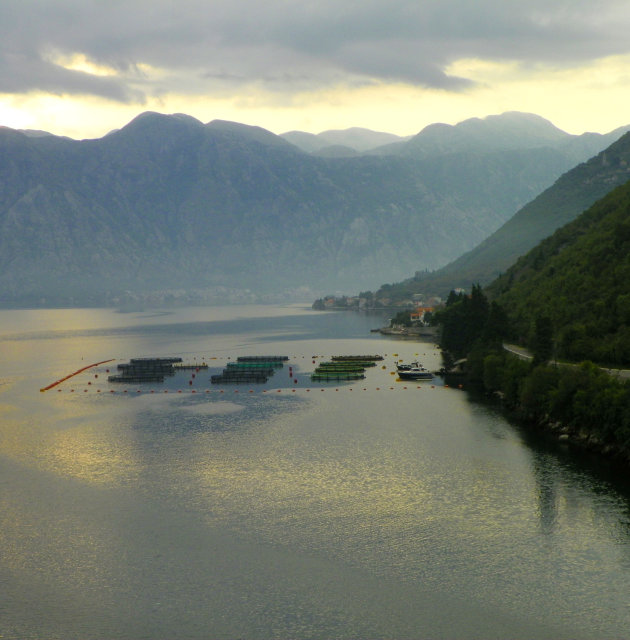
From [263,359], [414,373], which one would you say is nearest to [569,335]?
[414,373]

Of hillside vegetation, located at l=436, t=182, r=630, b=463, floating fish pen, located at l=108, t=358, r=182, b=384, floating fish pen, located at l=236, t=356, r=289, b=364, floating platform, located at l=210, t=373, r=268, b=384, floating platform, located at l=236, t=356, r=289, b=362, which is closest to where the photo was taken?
hillside vegetation, located at l=436, t=182, r=630, b=463

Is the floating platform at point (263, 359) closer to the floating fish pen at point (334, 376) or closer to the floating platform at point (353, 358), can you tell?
the floating platform at point (353, 358)

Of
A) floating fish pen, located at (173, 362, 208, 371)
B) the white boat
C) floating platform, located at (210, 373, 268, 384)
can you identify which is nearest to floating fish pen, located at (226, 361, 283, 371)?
floating fish pen, located at (173, 362, 208, 371)

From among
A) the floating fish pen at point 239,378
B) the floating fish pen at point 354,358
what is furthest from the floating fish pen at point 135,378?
the floating fish pen at point 354,358

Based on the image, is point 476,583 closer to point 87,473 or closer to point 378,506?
point 378,506

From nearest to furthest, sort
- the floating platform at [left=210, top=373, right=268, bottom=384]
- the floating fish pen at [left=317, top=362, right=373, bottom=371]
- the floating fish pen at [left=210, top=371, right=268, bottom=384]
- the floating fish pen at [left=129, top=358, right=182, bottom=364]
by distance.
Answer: the floating platform at [left=210, top=373, right=268, bottom=384] < the floating fish pen at [left=210, top=371, right=268, bottom=384] < the floating fish pen at [left=317, top=362, right=373, bottom=371] < the floating fish pen at [left=129, top=358, right=182, bottom=364]

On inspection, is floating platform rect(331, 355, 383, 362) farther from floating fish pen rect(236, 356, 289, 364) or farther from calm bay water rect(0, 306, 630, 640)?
calm bay water rect(0, 306, 630, 640)
